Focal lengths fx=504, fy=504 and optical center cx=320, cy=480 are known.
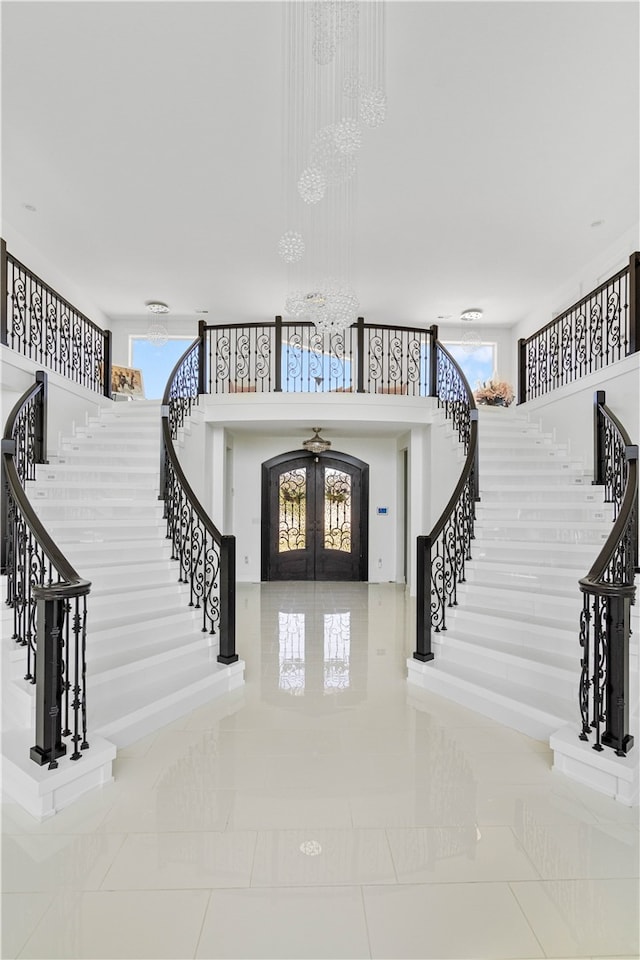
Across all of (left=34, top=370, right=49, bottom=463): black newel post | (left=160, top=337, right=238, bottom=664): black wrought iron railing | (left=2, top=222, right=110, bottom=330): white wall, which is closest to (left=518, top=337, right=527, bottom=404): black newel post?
(left=160, top=337, right=238, bottom=664): black wrought iron railing

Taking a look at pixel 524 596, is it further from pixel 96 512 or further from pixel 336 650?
pixel 96 512

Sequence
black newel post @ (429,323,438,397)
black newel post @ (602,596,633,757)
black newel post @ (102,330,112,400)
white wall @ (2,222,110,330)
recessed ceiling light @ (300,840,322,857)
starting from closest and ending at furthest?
1. recessed ceiling light @ (300,840,322,857)
2. black newel post @ (602,596,633,757)
3. white wall @ (2,222,110,330)
4. black newel post @ (429,323,438,397)
5. black newel post @ (102,330,112,400)

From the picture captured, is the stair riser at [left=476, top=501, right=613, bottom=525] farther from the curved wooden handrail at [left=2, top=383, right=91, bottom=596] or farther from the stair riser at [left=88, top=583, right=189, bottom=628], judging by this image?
the curved wooden handrail at [left=2, top=383, right=91, bottom=596]

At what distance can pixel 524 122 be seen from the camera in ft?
15.5

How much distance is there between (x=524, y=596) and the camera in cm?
446

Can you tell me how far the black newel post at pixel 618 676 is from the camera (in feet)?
8.75

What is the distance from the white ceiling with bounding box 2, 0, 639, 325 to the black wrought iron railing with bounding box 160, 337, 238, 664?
2.08m

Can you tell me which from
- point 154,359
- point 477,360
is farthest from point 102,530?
point 477,360

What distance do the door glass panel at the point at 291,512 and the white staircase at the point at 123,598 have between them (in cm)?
343

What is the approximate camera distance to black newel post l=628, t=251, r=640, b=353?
201 inches

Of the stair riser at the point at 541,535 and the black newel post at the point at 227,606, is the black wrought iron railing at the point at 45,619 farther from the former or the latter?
the stair riser at the point at 541,535

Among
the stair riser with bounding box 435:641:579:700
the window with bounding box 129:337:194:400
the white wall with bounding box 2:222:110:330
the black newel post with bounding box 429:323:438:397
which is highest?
the white wall with bounding box 2:222:110:330

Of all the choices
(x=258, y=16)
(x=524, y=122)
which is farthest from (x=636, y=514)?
(x=258, y=16)

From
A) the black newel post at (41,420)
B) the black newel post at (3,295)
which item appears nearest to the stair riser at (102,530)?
the black newel post at (41,420)
